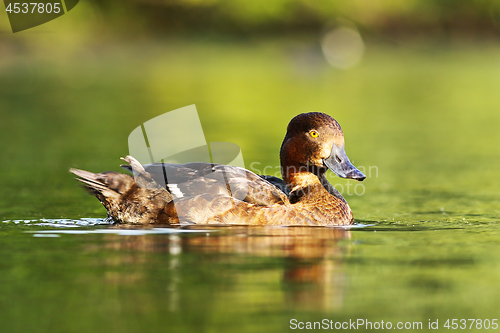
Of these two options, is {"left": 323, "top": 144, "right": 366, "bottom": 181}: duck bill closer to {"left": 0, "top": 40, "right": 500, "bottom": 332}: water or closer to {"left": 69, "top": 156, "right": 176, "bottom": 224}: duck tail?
{"left": 0, "top": 40, "right": 500, "bottom": 332}: water

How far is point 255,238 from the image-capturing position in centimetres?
743

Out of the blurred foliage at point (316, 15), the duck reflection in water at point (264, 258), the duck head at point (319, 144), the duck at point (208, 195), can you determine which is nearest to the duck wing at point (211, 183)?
the duck at point (208, 195)

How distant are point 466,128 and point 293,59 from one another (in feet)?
76.4

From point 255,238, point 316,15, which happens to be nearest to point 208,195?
point 255,238

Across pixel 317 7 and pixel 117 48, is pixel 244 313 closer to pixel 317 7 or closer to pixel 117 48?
pixel 117 48

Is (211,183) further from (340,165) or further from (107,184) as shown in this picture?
(340,165)

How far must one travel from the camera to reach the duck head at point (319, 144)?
336 inches

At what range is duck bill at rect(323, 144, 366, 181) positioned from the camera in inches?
332

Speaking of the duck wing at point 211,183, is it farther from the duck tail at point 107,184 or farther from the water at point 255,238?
the water at point 255,238

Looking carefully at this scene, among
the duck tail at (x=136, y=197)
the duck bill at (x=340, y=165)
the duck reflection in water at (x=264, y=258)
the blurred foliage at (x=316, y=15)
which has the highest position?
the blurred foliage at (x=316, y=15)

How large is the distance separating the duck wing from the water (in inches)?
17.3

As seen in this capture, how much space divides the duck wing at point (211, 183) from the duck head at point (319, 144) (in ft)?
2.07

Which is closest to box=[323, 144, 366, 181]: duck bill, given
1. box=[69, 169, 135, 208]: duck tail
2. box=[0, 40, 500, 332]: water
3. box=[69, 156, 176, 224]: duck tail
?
box=[0, 40, 500, 332]: water

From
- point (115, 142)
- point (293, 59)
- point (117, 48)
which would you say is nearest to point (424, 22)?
point (293, 59)
